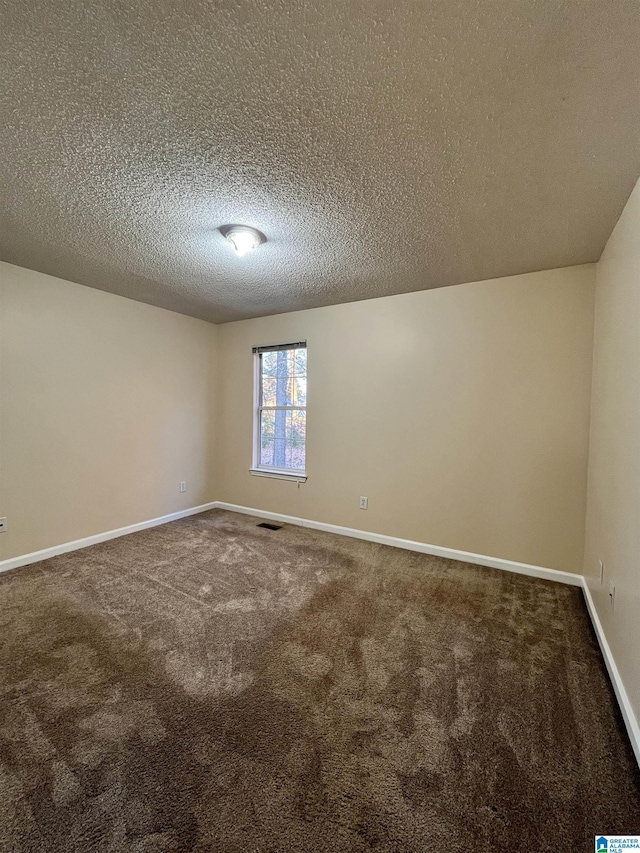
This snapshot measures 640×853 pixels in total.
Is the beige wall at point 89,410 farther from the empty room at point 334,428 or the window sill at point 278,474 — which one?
the window sill at point 278,474

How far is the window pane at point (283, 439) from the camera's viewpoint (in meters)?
4.16

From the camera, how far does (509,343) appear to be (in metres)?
2.91

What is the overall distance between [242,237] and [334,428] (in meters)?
2.12

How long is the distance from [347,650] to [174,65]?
2.63m

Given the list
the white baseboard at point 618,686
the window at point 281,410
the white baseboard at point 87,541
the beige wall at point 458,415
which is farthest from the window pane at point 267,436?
the white baseboard at point 618,686

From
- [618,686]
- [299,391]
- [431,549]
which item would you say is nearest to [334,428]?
[299,391]

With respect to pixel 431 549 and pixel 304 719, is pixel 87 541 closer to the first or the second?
pixel 304 719

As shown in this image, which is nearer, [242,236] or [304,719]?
[304,719]

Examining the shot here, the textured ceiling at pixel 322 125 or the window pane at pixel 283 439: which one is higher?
the textured ceiling at pixel 322 125

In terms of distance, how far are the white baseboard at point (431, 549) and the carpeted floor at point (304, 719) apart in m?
0.13

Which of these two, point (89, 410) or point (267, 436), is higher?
point (89, 410)

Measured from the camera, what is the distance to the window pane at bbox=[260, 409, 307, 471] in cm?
416

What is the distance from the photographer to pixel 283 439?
14.1 feet

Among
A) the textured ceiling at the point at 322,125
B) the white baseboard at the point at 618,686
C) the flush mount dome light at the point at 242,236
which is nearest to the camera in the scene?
the textured ceiling at the point at 322,125
